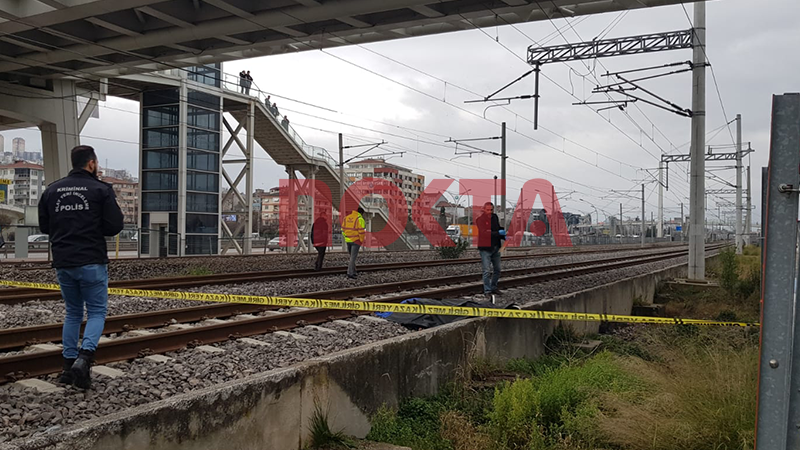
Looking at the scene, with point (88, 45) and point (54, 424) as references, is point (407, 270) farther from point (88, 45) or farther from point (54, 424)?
point (54, 424)

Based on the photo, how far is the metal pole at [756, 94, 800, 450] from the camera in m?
2.23

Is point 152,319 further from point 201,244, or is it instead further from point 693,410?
point 201,244

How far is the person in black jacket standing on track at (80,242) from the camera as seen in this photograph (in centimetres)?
451

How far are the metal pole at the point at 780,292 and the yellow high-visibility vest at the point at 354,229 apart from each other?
13.1 metres

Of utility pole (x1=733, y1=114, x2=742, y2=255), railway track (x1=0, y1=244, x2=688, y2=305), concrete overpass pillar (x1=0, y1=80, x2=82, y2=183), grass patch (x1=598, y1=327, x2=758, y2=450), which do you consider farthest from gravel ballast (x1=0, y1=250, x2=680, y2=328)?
utility pole (x1=733, y1=114, x2=742, y2=255)

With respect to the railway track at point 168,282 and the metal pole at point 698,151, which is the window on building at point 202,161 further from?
the metal pole at point 698,151

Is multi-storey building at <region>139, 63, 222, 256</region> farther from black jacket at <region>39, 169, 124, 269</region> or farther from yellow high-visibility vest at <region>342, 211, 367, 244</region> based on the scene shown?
black jacket at <region>39, 169, 124, 269</region>

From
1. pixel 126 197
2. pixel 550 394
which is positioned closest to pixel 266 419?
pixel 550 394

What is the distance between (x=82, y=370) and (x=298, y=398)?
163 cm

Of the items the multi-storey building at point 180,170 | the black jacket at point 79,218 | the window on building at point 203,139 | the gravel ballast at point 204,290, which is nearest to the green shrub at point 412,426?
Result: the black jacket at point 79,218

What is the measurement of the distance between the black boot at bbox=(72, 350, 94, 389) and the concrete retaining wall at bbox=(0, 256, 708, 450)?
1.18 m

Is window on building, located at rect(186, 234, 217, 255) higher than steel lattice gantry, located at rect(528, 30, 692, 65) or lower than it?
lower

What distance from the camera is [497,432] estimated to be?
5105 millimetres

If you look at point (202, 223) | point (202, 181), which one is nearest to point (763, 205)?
point (202, 223)
